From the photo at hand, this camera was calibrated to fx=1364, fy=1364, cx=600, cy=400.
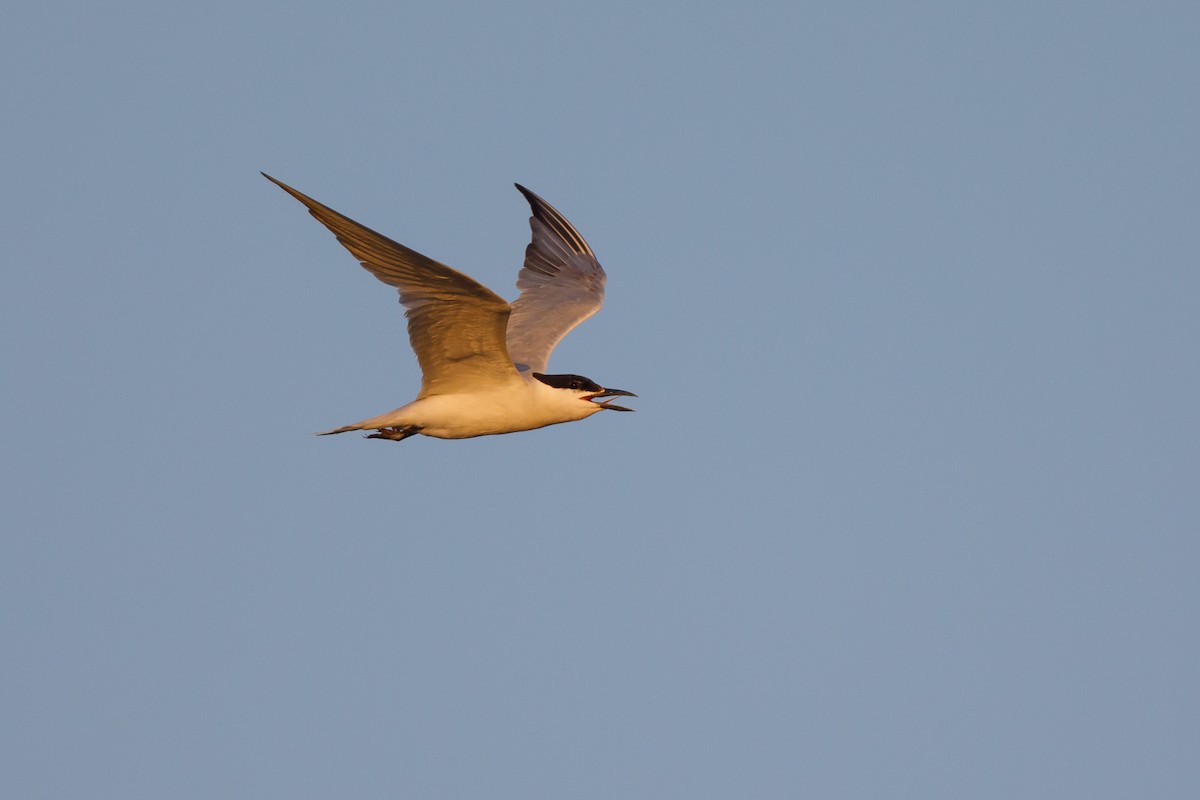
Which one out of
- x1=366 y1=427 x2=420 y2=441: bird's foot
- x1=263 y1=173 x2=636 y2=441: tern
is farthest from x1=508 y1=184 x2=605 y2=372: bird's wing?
x1=366 y1=427 x2=420 y2=441: bird's foot

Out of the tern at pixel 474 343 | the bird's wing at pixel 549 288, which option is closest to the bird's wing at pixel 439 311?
the tern at pixel 474 343

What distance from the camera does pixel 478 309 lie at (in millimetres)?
11711

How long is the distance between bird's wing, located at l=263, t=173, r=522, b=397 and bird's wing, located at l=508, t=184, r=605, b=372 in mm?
2024

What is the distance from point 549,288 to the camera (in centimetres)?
1700

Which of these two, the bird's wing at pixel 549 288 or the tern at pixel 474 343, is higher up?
the bird's wing at pixel 549 288

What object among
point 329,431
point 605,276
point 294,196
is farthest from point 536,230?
point 294,196

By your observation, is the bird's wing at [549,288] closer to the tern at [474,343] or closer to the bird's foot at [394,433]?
the tern at [474,343]

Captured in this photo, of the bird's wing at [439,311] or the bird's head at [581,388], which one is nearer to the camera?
the bird's wing at [439,311]

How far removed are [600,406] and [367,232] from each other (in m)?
4.43

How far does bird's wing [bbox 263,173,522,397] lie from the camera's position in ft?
34.4

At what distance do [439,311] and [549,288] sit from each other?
532cm

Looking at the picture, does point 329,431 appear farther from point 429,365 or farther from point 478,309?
point 478,309

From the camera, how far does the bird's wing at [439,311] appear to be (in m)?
10.5

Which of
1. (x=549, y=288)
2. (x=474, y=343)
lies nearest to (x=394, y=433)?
(x=474, y=343)
